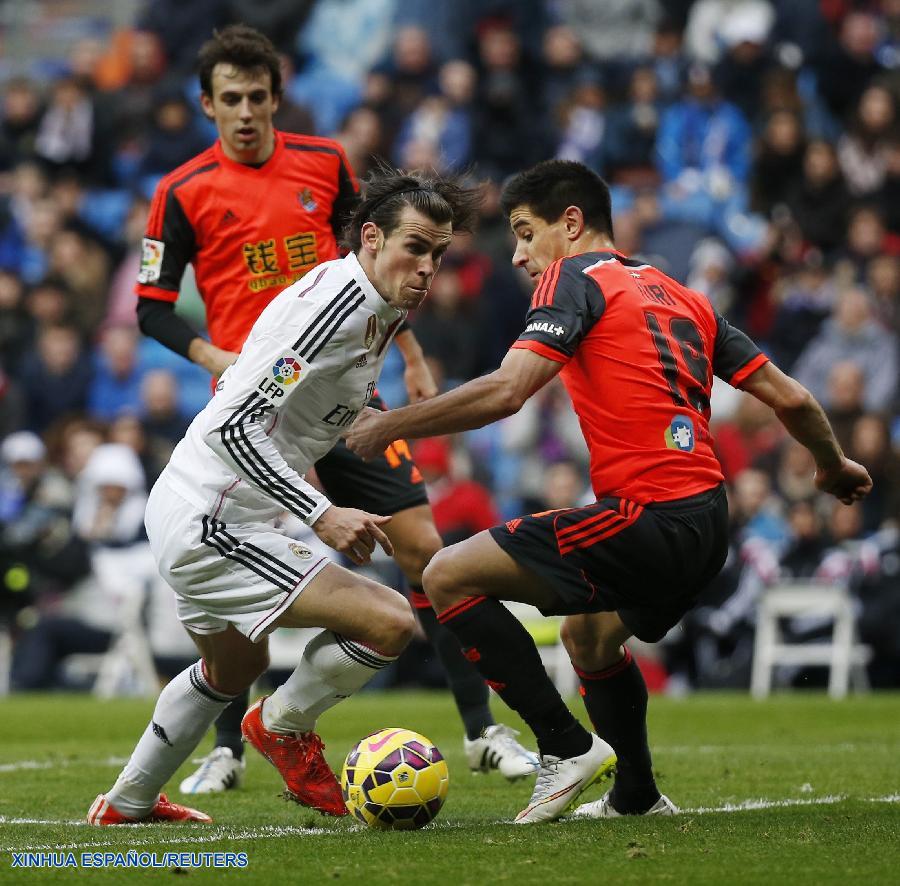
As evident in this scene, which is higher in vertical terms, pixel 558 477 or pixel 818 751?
pixel 558 477

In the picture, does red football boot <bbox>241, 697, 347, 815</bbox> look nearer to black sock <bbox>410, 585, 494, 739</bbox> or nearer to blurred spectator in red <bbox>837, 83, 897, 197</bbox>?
black sock <bbox>410, 585, 494, 739</bbox>

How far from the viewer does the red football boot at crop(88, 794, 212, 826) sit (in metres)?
6.09

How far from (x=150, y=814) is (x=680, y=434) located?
7.77 ft

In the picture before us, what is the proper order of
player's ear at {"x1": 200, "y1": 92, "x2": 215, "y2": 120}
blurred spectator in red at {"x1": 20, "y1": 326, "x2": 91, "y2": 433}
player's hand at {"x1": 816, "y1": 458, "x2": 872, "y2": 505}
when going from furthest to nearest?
blurred spectator in red at {"x1": 20, "y1": 326, "x2": 91, "y2": 433} < player's ear at {"x1": 200, "y1": 92, "x2": 215, "y2": 120} < player's hand at {"x1": 816, "y1": 458, "x2": 872, "y2": 505}

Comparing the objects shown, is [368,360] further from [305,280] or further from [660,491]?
[660,491]

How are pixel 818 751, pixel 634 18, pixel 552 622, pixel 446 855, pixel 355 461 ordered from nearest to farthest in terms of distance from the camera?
1. pixel 446 855
2. pixel 355 461
3. pixel 818 751
4. pixel 552 622
5. pixel 634 18

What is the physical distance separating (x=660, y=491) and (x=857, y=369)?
30.2ft

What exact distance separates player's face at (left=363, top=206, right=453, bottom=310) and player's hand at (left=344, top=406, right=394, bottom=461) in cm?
44

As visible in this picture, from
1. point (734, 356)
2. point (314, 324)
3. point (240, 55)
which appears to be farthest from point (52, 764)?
point (734, 356)

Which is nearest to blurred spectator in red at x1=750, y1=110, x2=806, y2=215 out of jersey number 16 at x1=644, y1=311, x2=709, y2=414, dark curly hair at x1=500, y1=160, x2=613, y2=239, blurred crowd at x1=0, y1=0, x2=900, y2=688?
blurred crowd at x1=0, y1=0, x2=900, y2=688

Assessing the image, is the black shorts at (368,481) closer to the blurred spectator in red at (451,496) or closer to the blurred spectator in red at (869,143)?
the blurred spectator in red at (451,496)

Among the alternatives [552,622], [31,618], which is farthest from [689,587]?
[31,618]

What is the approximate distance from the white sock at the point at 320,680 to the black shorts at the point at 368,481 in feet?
4.84

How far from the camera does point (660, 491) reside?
5824mm
